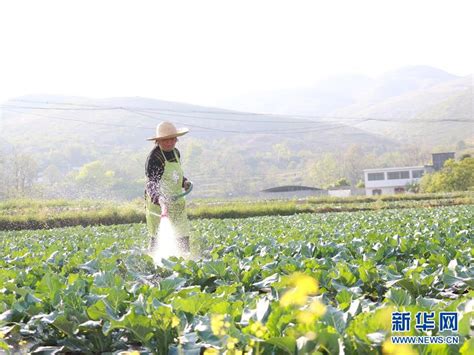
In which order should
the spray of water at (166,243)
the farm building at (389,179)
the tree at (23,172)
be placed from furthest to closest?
the farm building at (389,179)
the tree at (23,172)
the spray of water at (166,243)

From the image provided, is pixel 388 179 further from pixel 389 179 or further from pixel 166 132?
pixel 166 132

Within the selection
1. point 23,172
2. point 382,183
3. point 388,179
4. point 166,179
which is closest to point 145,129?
point 23,172

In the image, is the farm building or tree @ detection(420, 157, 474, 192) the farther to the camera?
the farm building

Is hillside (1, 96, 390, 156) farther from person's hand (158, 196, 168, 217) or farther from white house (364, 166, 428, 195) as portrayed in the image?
person's hand (158, 196, 168, 217)

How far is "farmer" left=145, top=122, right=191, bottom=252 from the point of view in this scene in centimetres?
709

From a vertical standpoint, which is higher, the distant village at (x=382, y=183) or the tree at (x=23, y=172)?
the tree at (x=23, y=172)

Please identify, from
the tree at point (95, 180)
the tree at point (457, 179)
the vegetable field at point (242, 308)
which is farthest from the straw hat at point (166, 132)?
the tree at point (95, 180)

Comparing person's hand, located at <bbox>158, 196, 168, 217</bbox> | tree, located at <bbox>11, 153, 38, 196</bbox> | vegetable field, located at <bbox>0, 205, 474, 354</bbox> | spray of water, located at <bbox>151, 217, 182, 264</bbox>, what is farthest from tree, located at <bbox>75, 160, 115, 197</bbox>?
vegetable field, located at <bbox>0, 205, 474, 354</bbox>

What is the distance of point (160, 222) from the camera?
7.28 metres

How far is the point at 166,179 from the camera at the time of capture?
710 cm

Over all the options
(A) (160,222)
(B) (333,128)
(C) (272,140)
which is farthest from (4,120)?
(A) (160,222)

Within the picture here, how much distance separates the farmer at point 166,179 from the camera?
23.2ft

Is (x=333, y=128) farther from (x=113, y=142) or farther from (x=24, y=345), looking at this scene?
(x=24, y=345)

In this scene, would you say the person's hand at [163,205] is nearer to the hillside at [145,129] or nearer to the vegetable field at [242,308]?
the vegetable field at [242,308]
